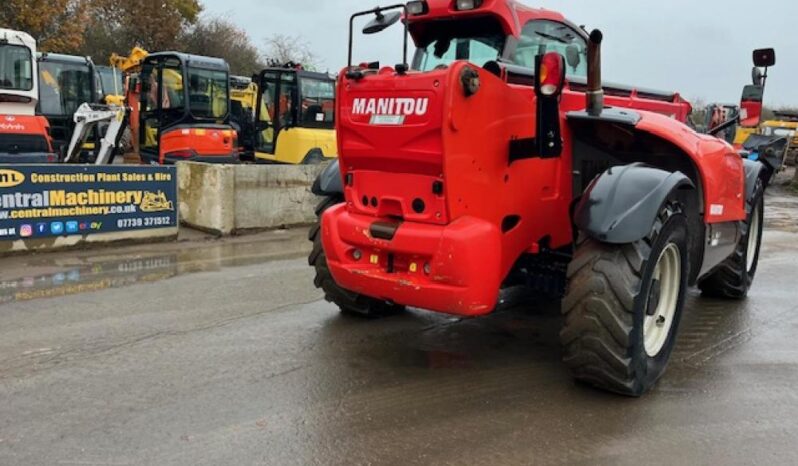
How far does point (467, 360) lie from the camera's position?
4879mm

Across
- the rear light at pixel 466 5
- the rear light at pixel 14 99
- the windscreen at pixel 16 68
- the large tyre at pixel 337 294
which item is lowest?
the large tyre at pixel 337 294

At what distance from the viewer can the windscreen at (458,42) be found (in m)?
4.93

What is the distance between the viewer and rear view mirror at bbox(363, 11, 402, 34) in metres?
4.47

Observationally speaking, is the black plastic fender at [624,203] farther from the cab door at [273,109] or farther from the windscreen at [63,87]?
the windscreen at [63,87]

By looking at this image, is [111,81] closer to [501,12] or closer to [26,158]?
[26,158]

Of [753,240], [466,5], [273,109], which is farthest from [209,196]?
[753,240]

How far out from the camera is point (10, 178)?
816 cm

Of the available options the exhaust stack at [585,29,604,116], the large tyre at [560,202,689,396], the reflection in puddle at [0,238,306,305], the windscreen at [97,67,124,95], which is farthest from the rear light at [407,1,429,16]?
the windscreen at [97,67,124,95]

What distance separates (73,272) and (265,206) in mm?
3611

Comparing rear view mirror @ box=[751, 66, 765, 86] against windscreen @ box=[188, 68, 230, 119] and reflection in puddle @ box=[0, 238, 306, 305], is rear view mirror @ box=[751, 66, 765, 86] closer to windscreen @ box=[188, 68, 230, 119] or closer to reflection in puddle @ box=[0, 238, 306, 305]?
reflection in puddle @ box=[0, 238, 306, 305]

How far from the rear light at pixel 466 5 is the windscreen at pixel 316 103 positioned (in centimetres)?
1064

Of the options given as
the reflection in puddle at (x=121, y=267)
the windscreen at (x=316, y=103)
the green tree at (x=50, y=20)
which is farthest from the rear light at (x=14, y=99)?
the green tree at (x=50, y=20)

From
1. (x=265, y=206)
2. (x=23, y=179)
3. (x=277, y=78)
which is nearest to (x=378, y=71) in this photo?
(x=23, y=179)

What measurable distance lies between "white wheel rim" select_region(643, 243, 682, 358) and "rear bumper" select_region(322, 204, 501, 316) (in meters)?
1.22
